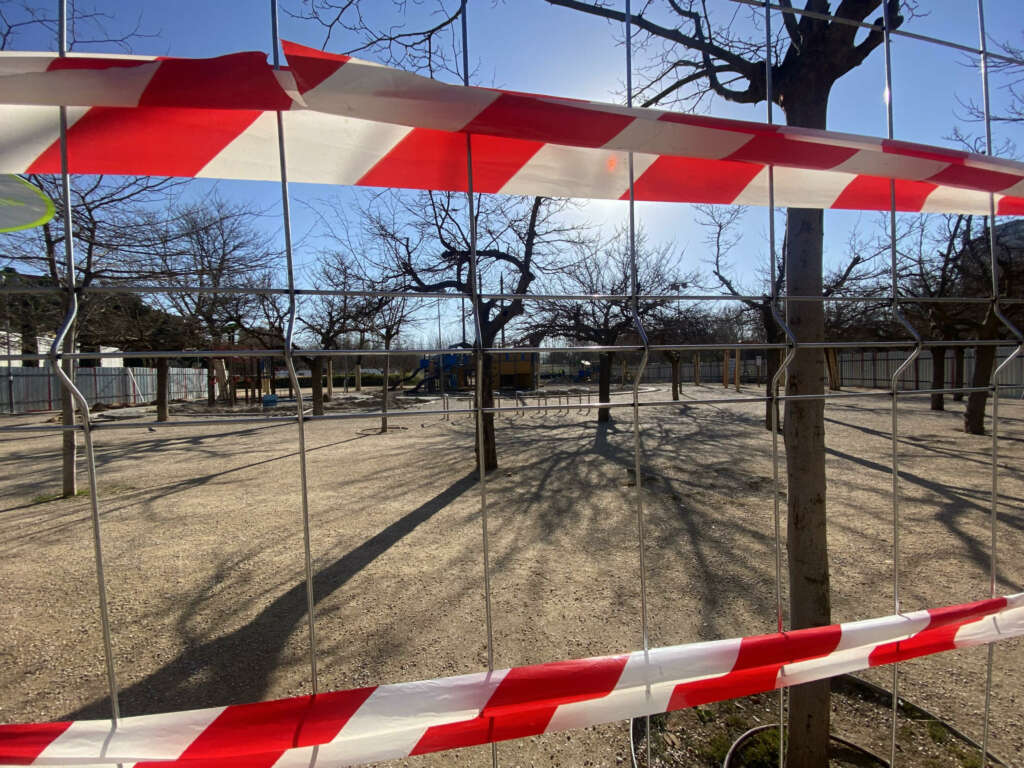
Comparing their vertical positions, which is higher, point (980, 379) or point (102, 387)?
point (102, 387)

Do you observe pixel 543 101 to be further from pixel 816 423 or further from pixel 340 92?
pixel 816 423

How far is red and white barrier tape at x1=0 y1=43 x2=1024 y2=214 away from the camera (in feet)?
3.49

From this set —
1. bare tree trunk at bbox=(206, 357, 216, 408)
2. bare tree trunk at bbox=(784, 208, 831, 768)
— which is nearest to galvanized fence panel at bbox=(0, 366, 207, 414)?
bare tree trunk at bbox=(206, 357, 216, 408)

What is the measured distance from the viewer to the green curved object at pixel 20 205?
64.6 inches

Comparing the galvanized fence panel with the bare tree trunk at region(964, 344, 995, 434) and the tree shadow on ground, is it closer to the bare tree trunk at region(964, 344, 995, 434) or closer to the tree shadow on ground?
the tree shadow on ground

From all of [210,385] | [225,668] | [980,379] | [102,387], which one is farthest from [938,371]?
[102,387]

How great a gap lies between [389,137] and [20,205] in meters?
1.45

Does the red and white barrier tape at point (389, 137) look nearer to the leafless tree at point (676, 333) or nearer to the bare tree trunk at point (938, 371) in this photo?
the leafless tree at point (676, 333)

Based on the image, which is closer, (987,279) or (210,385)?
(987,279)

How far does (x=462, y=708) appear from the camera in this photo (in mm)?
1201

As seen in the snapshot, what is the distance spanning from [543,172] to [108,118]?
128 cm

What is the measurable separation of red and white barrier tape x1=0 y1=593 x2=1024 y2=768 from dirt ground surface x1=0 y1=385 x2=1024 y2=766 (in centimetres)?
74

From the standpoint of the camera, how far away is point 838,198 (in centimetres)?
212

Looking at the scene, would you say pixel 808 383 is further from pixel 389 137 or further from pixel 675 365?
pixel 675 365
